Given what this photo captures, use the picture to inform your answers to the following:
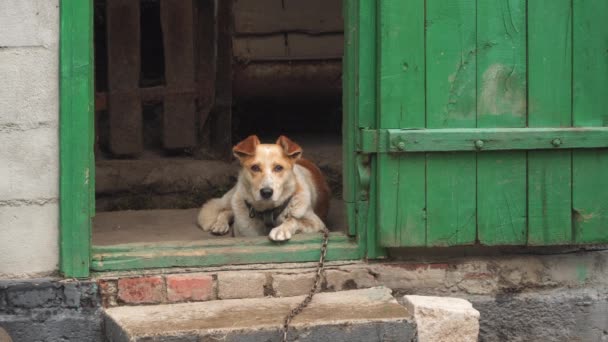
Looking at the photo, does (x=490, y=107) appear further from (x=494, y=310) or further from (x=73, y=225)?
(x=73, y=225)

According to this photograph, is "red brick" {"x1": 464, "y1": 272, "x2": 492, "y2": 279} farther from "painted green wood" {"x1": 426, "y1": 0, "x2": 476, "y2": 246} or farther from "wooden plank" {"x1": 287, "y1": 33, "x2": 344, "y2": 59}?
"wooden plank" {"x1": 287, "y1": 33, "x2": 344, "y2": 59}

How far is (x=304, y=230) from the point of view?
6227mm

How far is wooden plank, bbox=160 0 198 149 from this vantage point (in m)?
8.26

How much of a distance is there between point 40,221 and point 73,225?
0.17 meters

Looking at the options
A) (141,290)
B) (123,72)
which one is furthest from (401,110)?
(123,72)

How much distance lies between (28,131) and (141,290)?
1.03m

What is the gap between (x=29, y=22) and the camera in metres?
5.22

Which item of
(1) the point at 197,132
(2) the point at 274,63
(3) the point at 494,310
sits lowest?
(3) the point at 494,310

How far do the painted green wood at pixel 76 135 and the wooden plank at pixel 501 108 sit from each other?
81.6 inches

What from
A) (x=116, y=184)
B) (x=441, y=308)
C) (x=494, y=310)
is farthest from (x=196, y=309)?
(x=116, y=184)

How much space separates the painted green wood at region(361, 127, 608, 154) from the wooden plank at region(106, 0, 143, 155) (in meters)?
3.12

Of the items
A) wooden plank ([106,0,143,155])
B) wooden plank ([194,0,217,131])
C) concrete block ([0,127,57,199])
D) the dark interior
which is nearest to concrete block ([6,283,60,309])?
concrete block ([0,127,57,199])

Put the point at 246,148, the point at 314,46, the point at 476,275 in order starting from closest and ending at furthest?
the point at 476,275, the point at 246,148, the point at 314,46

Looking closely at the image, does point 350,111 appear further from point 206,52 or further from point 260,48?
point 206,52
